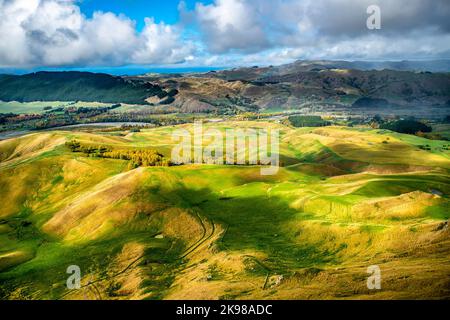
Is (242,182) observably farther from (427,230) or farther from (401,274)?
(401,274)

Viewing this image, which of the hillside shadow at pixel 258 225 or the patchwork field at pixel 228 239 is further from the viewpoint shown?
the hillside shadow at pixel 258 225

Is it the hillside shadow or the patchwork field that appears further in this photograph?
the hillside shadow

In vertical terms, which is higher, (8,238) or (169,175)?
(169,175)

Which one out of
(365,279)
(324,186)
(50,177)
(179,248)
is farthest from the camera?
(50,177)

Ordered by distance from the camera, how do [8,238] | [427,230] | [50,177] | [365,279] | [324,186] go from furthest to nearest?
[50,177], [324,186], [8,238], [427,230], [365,279]

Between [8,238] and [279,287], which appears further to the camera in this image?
[8,238]

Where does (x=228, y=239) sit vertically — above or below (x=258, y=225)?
below

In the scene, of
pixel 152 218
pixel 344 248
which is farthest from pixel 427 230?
pixel 152 218
